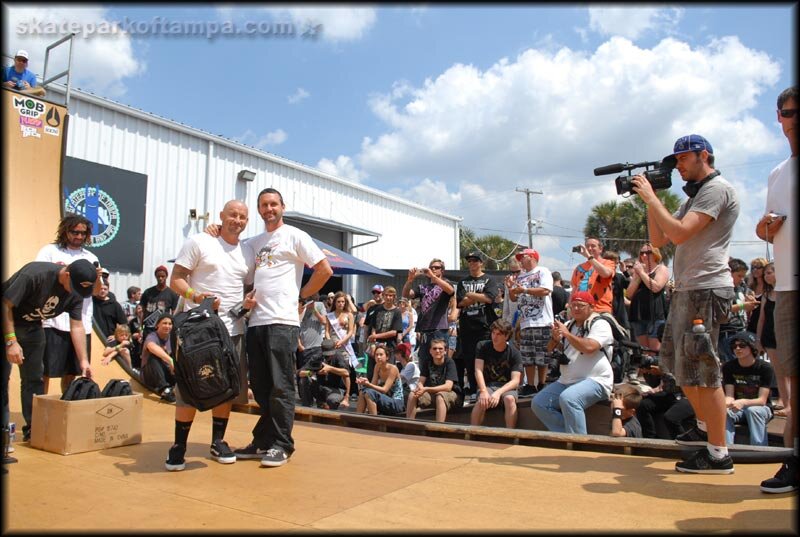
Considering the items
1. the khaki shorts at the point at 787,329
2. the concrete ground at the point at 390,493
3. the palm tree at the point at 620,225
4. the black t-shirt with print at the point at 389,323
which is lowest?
the concrete ground at the point at 390,493

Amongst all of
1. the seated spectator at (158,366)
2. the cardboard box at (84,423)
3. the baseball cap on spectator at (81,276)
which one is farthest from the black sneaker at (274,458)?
the seated spectator at (158,366)

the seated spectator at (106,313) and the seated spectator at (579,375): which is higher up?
the seated spectator at (106,313)

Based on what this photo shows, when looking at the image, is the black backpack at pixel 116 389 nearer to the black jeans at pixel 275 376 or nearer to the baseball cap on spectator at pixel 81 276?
the baseball cap on spectator at pixel 81 276

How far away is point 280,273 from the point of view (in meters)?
3.93

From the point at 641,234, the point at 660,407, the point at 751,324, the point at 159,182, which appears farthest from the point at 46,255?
the point at 641,234

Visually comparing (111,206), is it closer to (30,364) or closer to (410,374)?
(410,374)

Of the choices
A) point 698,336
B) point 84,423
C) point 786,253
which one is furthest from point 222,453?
point 786,253

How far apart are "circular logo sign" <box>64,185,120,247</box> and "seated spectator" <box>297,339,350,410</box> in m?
6.12

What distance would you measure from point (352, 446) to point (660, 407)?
306 cm

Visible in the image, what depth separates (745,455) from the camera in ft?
11.6

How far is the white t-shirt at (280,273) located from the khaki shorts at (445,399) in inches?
107

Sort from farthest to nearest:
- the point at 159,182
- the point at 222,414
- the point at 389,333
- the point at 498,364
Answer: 1. the point at 159,182
2. the point at 389,333
3. the point at 498,364
4. the point at 222,414

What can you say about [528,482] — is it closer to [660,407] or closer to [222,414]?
[222,414]

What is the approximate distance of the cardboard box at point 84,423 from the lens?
402cm
